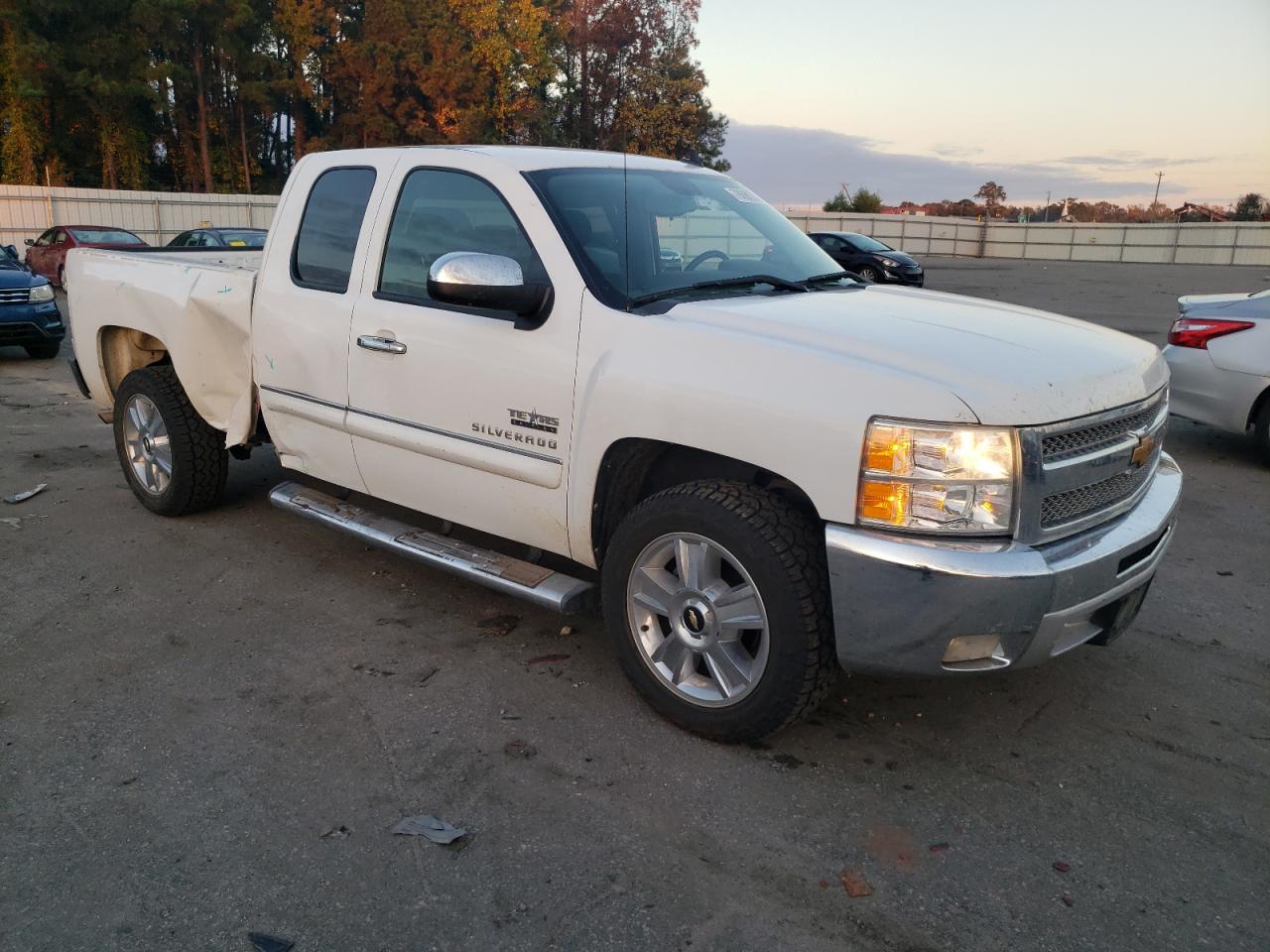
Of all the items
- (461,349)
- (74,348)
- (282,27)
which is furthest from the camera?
(282,27)

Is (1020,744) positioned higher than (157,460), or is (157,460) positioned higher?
(157,460)

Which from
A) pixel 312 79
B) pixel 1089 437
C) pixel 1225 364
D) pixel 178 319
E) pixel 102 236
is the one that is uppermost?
pixel 312 79

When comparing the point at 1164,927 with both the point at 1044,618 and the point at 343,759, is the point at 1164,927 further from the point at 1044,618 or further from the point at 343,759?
the point at 343,759

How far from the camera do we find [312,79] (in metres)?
41.2

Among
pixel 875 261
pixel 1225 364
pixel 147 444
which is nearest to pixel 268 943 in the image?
pixel 147 444

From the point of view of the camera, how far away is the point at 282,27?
40.2m

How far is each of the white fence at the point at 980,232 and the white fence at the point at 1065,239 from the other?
0.14 ft

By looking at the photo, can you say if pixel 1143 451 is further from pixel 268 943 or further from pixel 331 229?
pixel 331 229

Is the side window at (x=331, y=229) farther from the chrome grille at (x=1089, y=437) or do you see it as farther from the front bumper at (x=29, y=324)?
the front bumper at (x=29, y=324)

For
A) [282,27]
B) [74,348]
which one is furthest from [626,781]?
[282,27]

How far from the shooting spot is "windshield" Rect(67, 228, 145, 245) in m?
21.2

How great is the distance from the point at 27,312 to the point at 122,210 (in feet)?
66.8

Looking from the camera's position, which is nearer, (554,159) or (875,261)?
(554,159)

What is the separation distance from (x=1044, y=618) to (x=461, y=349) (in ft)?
7.51
